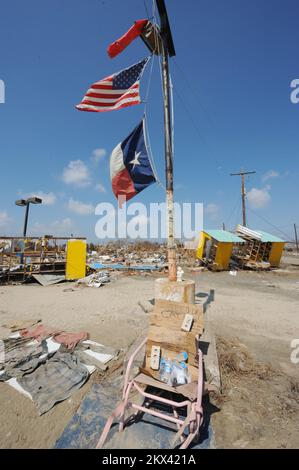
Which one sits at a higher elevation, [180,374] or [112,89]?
[112,89]

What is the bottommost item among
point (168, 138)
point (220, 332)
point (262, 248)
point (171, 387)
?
point (220, 332)

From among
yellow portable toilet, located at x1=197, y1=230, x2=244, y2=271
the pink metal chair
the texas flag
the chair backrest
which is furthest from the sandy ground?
yellow portable toilet, located at x1=197, y1=230, x2=244, y2=271

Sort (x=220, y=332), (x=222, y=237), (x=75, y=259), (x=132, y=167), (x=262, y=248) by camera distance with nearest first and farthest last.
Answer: (x=220, y=332), (x=132, y=167), (x=75, y=259), (x=222, y=237), (x=262, y=248)

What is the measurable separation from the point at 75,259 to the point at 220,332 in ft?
30.6

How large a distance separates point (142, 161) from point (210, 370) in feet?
16.1

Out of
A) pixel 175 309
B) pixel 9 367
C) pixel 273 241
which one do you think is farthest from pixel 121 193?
pixel 273 241

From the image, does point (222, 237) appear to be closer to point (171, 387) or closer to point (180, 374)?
point (180, 374)

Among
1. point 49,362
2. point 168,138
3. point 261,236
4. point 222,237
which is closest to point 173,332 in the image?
point 49,362

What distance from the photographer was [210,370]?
3.66 meters

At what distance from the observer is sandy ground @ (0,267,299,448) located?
8.74 feet

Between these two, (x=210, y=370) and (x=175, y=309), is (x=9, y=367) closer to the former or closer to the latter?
(x=175, y=309)

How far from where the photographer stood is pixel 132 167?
5.93 m

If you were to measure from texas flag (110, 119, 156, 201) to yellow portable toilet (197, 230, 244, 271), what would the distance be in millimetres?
11665

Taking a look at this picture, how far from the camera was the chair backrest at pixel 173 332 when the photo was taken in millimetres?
3334
